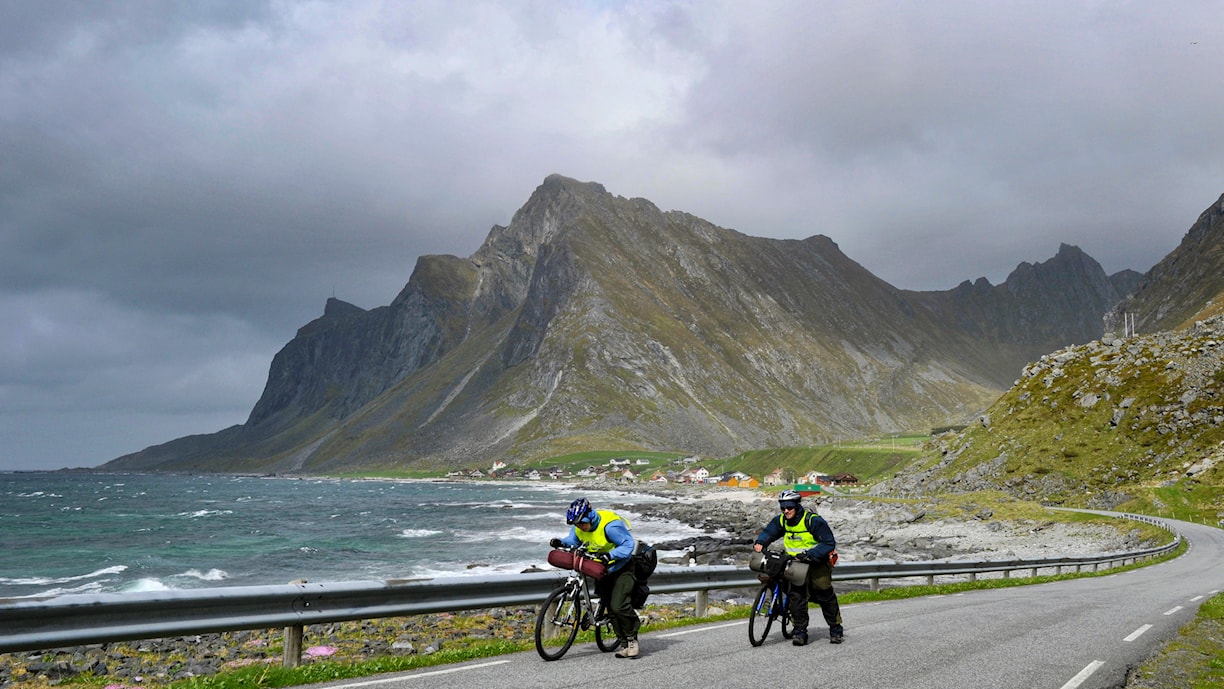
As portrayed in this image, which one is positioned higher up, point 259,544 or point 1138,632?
point 1138,632

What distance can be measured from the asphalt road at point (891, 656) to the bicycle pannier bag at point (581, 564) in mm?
1210

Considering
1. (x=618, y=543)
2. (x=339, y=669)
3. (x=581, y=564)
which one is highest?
(x=618, y=543)

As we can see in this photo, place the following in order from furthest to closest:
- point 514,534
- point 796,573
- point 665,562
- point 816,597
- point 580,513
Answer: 1. point 514,534
2. point 665,562
3. point 816,597
4. point 796,573
5. point 580,513

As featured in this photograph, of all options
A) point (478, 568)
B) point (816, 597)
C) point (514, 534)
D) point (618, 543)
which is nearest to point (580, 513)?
point (618, 543)

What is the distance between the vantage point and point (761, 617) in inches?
509

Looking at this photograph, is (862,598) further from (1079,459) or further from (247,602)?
(1079,459)

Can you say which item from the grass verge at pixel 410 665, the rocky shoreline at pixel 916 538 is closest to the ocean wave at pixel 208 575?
the rocky shoreline at pixel 916 538

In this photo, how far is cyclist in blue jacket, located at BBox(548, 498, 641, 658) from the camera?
38.4 ft

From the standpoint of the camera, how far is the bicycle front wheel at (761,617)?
12742mm

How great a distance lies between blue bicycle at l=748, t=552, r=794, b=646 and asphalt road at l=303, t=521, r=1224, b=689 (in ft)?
1.01

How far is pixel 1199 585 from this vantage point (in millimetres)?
27125

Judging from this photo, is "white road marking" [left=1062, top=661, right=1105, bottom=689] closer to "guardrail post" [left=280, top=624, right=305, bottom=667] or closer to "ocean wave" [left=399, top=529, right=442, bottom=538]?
"guardrail post" [left=280, top=624, right=305, bottom=667]

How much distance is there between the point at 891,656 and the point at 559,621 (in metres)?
4.92

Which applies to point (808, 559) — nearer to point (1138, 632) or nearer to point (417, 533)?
point (1138, 632)
